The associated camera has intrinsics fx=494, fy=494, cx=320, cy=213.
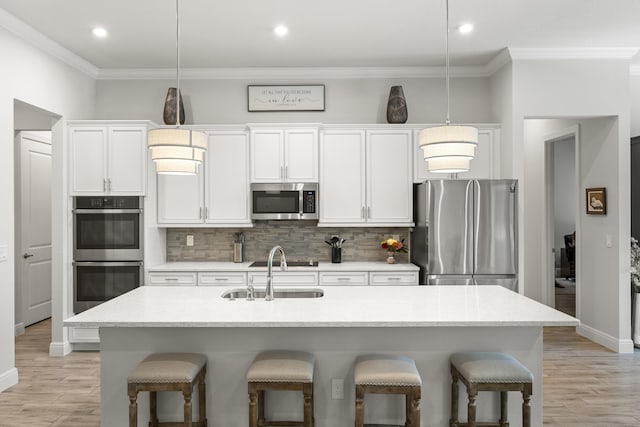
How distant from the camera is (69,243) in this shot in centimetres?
487

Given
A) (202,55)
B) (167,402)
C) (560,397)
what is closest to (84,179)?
(202,55)

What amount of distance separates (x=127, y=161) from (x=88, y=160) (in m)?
0.39

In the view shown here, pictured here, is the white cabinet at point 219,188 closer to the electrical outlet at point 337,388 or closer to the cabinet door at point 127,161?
the cabinet door at point 127,161

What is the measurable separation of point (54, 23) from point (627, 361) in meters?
5.83

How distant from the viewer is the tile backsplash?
18.0 feet

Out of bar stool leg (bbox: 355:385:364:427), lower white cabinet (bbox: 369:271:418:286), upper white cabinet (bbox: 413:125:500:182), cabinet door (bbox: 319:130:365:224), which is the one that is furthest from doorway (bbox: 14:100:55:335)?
bar stool leg (bbox: 355:385:364:427)

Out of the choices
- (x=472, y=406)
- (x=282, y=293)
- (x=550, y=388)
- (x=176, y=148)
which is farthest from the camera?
(x=550, y=388)

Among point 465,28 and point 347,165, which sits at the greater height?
point 465,28

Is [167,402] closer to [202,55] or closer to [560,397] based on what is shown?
[560,397]

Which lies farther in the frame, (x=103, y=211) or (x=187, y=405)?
(x=103, y=211)

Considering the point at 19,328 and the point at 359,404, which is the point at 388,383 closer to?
the point at 359,404

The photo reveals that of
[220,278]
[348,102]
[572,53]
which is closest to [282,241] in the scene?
[220,278]

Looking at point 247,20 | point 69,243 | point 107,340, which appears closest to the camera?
point 107,340

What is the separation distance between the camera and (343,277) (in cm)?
489
